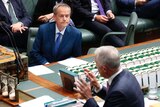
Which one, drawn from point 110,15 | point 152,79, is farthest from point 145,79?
point 110,15

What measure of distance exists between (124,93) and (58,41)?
1.90m

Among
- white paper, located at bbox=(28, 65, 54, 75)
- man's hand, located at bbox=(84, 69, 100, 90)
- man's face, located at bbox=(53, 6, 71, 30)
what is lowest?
white paper, located at bbox=(28, 65, 54, 75)

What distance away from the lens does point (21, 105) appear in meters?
2.94

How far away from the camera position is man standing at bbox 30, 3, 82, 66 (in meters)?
4.25

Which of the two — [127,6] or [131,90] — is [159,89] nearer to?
[131,90]

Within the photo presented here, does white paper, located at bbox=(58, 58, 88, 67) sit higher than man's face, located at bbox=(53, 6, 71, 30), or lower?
lower

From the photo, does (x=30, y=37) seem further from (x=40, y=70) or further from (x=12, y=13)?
Result: (x=40, y=70)

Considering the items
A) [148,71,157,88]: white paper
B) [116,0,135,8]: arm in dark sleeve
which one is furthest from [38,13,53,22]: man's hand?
[148,71,157,88]: white paper

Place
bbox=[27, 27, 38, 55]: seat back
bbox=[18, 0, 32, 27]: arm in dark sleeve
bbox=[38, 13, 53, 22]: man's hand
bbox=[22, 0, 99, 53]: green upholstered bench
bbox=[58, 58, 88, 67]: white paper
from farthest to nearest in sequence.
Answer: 1. bbox=[22, 0, 99, 53]: green upholstered bench
2. bbox=[38, 13, 53, 22]: man's hand
3. bbox=[18, 0, 32, 27]: arm in dark sleeve
4. bbox=[27, 27, 38, 55]: seat back
5. bbox=[58, 58, 88, 67]: white paper

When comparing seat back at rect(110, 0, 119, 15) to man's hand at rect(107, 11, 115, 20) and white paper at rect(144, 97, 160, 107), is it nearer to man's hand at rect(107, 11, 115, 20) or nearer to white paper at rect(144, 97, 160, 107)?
man's hand at rect(107, 11, 115, 20)

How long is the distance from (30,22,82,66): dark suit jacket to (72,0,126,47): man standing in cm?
139

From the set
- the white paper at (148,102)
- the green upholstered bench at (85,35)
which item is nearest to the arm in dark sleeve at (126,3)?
the green upholstered bench at (85,35)

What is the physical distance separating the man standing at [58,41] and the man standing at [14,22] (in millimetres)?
825

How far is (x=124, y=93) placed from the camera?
8.18 feet
